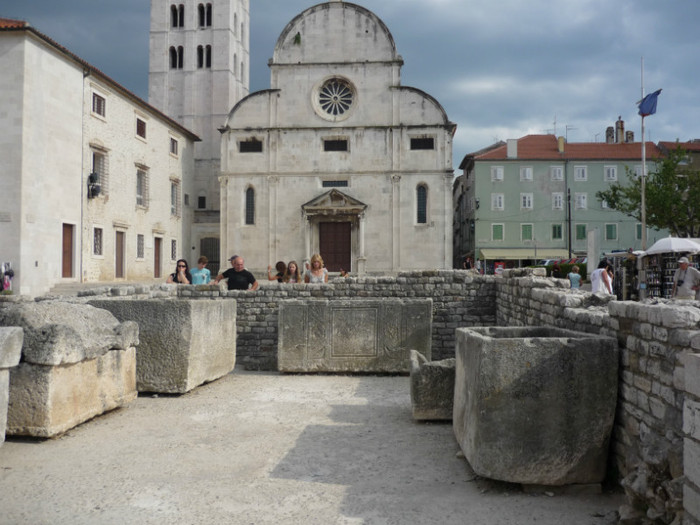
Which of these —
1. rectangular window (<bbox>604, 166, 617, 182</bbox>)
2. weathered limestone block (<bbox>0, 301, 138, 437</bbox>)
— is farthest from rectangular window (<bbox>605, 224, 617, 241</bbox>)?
weathered limestone block (<bbox>0, 301, 138, 437</bbox>)

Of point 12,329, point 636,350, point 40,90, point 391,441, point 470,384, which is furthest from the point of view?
Result: point 40,90

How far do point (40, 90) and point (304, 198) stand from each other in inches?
515

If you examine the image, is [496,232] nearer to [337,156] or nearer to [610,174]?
[610,174]

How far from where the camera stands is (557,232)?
135 ft

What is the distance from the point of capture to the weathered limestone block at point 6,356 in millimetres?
4648

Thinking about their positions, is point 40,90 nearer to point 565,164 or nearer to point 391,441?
point 391,441

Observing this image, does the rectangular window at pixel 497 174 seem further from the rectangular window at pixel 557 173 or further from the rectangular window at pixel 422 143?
the rectangular window at pixel 422 143

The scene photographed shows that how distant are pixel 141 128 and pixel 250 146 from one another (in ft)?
17.3

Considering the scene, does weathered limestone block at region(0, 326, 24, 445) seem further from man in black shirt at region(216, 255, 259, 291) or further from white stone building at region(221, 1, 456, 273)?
white stone building at region(221, 1, 456, 273)

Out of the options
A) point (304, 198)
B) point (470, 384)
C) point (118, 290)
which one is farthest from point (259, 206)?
point (470, 384)

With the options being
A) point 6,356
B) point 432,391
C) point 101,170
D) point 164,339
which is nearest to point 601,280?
point 432,391

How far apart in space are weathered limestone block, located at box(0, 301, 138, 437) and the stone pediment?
76.6 feet

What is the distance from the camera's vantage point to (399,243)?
2947 cm

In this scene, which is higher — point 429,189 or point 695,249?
point 429,189
